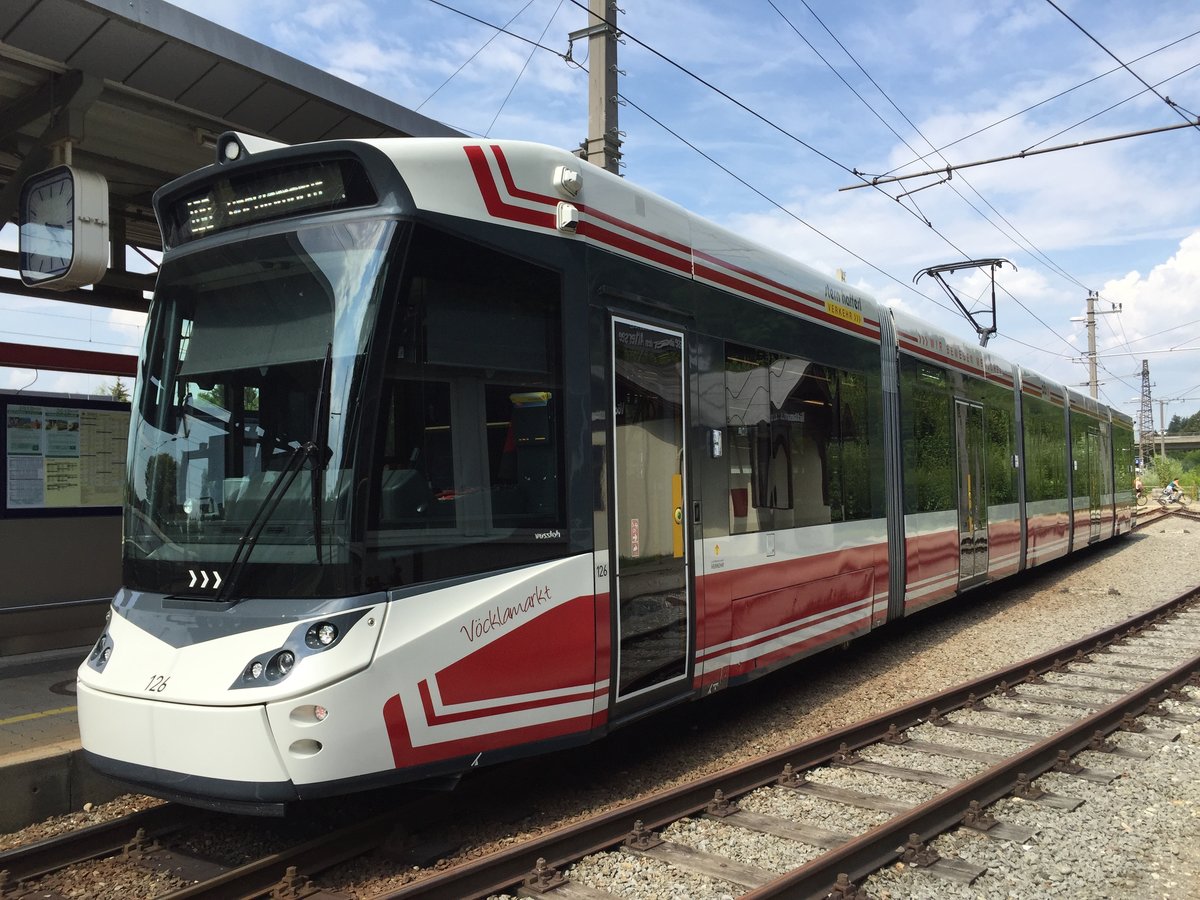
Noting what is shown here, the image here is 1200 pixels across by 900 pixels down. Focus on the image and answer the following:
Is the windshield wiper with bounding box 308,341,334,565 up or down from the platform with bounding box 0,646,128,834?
up

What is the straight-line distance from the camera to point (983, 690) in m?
8.02

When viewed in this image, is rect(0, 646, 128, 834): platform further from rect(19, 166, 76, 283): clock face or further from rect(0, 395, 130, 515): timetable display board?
rect(19, 166, 76, 283): clock face

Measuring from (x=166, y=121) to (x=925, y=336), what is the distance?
7509 mm

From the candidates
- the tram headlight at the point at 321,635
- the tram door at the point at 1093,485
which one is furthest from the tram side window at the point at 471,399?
the tram door at the point at 1093,485

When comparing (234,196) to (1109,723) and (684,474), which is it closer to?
(684,474)

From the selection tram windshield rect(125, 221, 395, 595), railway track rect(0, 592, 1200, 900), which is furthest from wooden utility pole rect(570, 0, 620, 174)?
railway track rect(0, 592, 1200, 900)

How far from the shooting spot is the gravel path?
4.41 meters

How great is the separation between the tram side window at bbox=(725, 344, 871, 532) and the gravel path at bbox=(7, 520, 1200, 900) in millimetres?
1472

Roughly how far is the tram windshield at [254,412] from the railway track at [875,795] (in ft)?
5.28

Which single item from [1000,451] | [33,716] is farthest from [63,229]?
[1000,451]

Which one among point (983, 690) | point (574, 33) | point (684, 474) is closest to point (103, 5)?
point (684, 474)

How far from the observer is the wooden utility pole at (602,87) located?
10469mm

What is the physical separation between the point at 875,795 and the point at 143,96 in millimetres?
6663

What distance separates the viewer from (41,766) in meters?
5.10
